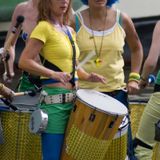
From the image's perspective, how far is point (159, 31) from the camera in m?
4.43

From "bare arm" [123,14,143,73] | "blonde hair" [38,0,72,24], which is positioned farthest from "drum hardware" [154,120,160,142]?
"blonde hair" [38,0,72,24]

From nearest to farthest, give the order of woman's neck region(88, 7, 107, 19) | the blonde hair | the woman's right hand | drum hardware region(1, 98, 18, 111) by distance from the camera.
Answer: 1. the woman's right hand
2. the blonde hair
3. drum hardware region(1, 98, 18, 111)
4. woman's neck region(88, 7, 107, 19)

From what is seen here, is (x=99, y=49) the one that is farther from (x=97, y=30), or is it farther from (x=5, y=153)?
(x=5, y=153)

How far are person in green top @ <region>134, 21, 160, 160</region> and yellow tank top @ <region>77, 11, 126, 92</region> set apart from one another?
0.92 feet

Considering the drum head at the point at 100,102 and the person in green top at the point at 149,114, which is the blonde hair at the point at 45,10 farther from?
the person in green top at the point at 149,114

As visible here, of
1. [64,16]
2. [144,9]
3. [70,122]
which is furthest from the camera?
[144,9]

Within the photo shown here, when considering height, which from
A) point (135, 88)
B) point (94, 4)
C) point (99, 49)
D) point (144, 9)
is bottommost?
point (144, 9)

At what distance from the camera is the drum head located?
3622 millimetres

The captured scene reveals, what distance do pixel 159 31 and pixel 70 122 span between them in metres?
1.17

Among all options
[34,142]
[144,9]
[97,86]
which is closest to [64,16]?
[97,86]

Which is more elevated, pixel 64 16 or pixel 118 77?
pixel 64 16

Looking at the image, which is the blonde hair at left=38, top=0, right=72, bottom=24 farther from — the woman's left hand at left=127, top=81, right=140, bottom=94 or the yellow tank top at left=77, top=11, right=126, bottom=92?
the woman's left hand at left=127, top=81, right=140, bottom=94

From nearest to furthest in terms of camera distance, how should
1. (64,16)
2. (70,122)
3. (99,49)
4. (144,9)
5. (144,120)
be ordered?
(70,122)
(64,16)
(99,49)
(144,120)
(144,9)

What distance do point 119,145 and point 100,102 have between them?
520 mm
